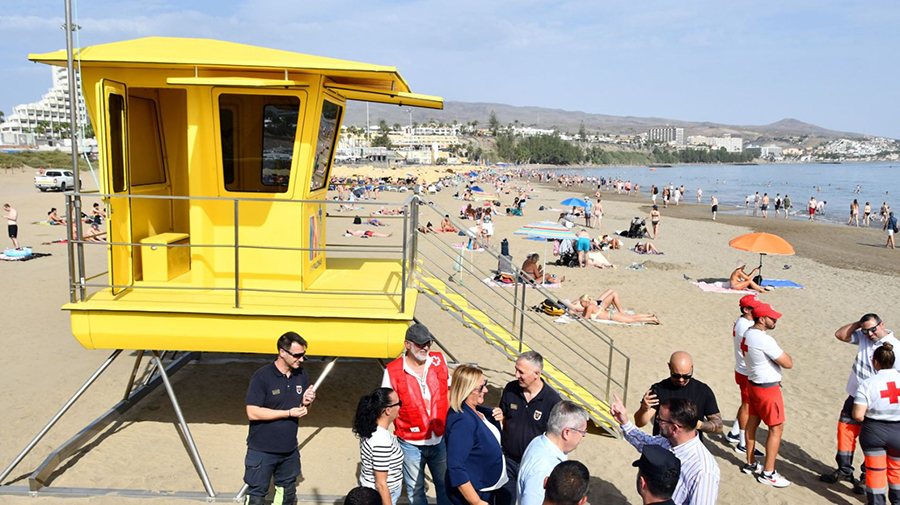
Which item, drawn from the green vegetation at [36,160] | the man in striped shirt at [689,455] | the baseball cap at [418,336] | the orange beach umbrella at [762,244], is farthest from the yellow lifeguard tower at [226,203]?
the green vegetation at [36,160]

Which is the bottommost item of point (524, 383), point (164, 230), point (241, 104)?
point (524, 383)

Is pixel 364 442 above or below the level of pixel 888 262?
above

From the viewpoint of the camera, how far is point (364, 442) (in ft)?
14.0

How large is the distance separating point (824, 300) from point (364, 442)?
16.4 meters

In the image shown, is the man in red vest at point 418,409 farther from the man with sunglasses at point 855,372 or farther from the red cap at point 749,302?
the man with sunglasses at point 855,372

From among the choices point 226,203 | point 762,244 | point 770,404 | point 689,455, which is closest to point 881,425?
point 770,404

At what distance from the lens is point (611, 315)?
1373 centimetres

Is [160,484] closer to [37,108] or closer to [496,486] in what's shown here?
[496,486]

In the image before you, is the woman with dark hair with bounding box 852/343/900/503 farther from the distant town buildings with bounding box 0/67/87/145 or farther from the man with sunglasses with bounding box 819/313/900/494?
the distant town buildings with bounding box 0/67/87/145

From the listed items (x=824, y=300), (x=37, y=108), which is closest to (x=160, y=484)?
(x=824, y=300)

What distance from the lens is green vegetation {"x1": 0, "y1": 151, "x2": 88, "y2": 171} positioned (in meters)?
65.5

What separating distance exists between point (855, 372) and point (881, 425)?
0.58 metres

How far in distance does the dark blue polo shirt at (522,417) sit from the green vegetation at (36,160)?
235 feet

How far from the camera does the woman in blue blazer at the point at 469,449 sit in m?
4.02
